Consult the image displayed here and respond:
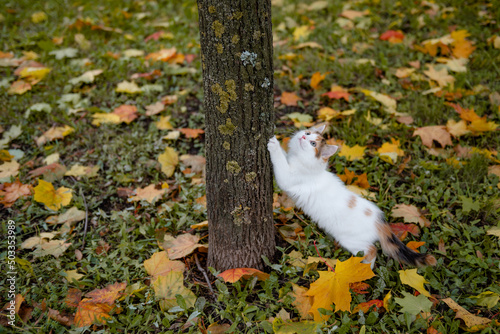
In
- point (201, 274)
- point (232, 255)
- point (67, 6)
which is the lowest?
point (201, 274)

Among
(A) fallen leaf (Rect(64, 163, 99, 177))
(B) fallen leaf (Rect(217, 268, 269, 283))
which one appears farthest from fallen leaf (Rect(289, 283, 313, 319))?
(A) fallen leaf (Rect(64, 163, 99, 177))

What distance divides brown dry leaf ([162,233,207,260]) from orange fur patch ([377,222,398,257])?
109cm

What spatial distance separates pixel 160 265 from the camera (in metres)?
2.12

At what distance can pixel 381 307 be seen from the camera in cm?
195

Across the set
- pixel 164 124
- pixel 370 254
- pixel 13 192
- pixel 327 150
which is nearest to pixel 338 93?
pixel 327 150

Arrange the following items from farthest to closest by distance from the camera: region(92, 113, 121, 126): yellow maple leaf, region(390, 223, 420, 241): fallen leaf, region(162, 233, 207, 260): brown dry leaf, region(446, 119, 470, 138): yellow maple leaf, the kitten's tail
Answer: region(92, 113, 121, 126): yellow maple leaf, region(446, 119, 470, 138): yellow maple leaf, region(390, 223, 420, 241): fallen leaf, region(162, 233, 207, 260): brown dry leaf, the kitten's tail

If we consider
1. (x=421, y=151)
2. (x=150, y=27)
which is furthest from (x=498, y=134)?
(x=150, y=27)

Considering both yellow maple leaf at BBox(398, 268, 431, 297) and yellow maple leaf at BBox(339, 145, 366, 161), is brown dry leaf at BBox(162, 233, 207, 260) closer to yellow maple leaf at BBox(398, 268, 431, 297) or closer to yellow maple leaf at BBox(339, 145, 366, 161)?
yellow maple leaf at BBox(398, 268, 431, 297)

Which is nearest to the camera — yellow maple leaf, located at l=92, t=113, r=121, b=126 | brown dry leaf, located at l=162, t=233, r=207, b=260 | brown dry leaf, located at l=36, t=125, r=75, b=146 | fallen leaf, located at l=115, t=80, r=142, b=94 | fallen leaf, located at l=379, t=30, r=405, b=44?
brown dry leaf, located at l=162, t=233, r=207, b=260

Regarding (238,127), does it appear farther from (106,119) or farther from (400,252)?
(106,119)

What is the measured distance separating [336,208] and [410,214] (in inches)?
24.8

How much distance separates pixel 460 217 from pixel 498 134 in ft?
3.55

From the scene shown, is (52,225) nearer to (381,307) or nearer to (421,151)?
(381,307)

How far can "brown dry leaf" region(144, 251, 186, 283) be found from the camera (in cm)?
210
